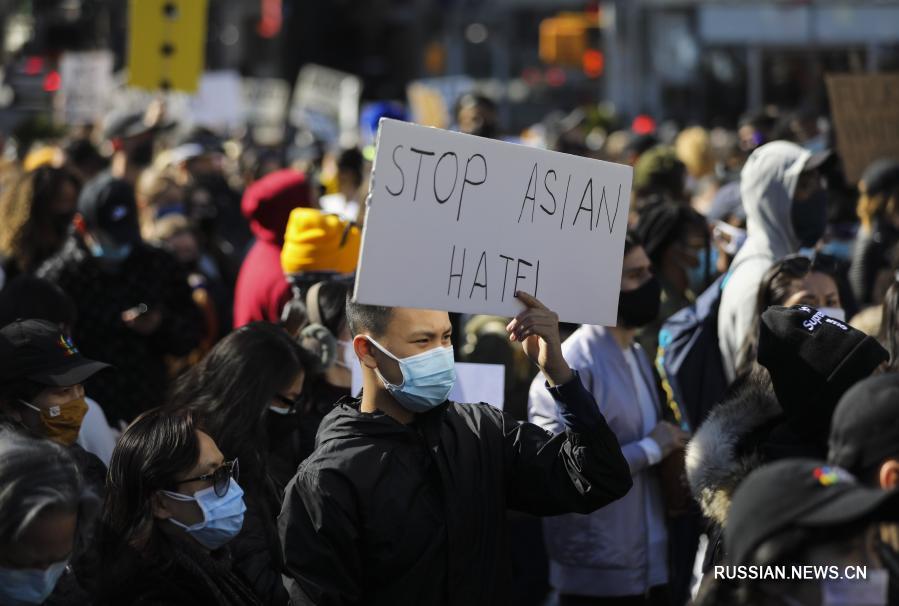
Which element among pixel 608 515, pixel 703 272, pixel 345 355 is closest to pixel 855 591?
pixel 608 515

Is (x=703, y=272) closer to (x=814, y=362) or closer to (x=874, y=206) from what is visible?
(x=874, y=206)

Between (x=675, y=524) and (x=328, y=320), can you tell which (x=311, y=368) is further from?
(x=675, y=524)

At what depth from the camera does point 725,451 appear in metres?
3.29

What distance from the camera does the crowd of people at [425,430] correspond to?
8.55ft

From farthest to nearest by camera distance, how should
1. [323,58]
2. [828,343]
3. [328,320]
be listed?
[323,58]
[328,320]
[828,343]

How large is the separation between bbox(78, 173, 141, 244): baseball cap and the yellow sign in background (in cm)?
426

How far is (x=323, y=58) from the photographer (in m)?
37.3

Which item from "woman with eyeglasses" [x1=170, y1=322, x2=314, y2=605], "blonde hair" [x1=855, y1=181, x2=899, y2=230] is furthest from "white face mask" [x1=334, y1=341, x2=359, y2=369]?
"blonde hair" [x1=855, y1=181, x2=899, y2=230]

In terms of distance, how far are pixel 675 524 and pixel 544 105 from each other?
27930 mm

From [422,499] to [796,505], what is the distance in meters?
1.12

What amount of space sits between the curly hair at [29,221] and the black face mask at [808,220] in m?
3.49

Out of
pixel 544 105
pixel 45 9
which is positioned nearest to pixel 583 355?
pixel 45 9

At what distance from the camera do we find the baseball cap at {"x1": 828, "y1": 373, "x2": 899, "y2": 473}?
8.26 feet

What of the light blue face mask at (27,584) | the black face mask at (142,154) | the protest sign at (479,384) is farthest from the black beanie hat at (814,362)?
the black face mask at (142,154)
